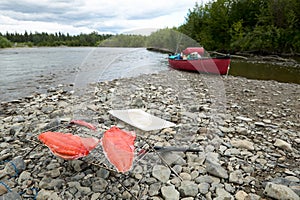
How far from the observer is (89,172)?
2504mm

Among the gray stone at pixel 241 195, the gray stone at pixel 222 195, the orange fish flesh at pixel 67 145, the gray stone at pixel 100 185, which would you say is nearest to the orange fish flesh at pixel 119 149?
the orange fish flesh at pixel 67 145

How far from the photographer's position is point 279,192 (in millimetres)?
2143

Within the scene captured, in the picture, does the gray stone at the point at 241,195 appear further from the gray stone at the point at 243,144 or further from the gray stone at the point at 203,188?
the gray stone at the point at 243,144

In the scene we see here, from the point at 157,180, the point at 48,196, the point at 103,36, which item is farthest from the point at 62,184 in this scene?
the point at 103,36

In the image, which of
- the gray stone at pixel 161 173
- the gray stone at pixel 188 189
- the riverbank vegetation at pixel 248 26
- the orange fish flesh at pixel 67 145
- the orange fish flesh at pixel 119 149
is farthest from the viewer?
the riverbank vegetation at pixel 248 26

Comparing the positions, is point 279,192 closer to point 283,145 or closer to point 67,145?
point 283,145

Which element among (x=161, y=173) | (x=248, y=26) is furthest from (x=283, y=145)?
(x=248, y=26)

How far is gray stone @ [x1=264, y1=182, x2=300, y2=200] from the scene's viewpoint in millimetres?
2115

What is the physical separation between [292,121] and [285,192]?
261 centimetres

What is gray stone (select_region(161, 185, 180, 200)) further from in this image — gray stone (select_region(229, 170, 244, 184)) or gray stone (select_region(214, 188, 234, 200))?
gray stone (select_region(229, 170, 244, 184))

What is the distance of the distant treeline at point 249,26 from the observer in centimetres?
2133

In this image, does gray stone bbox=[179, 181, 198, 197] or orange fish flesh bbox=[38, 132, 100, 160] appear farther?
orange fish flesh bbox=[38, 132, 100, 160]

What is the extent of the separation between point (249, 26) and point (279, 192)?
29.1 meters

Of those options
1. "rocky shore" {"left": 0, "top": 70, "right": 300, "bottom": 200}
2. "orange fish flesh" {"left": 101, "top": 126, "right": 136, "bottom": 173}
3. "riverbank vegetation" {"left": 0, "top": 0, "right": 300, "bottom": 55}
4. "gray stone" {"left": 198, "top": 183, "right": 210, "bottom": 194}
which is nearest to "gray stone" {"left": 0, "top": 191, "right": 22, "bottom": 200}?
"rocky shore" {"left": 0, "top": 70, "right": 300, "bottom": 200}
